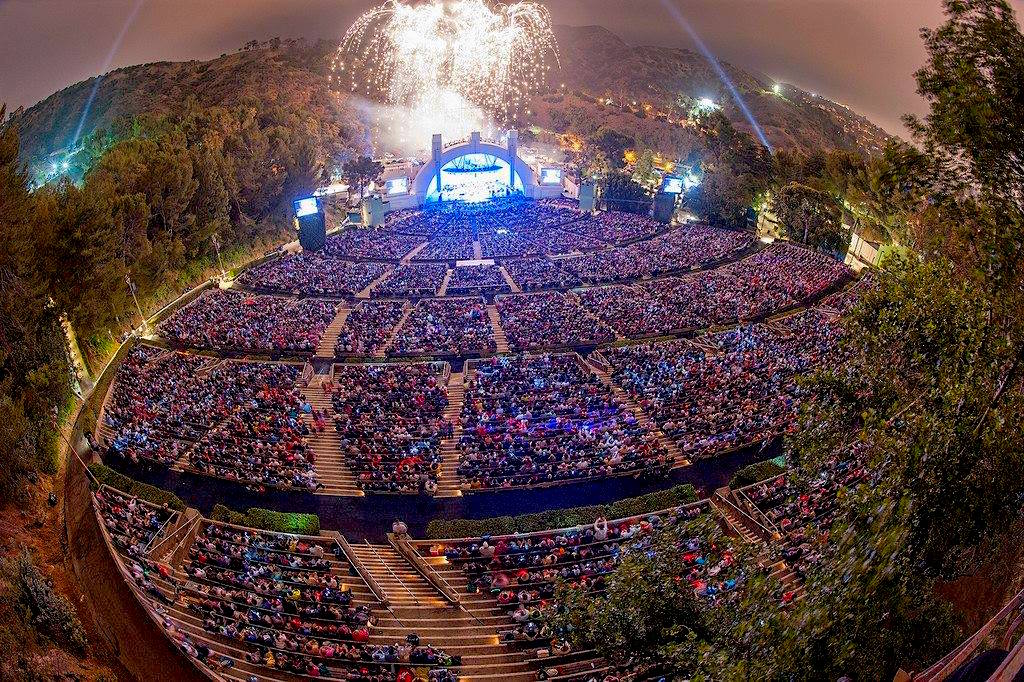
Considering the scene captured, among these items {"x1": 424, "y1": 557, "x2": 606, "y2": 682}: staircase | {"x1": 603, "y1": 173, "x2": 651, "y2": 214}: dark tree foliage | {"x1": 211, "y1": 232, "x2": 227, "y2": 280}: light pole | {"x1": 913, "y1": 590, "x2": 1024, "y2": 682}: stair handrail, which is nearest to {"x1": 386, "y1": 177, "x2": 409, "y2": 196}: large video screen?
{"x1": 603, "y1": 173, "x2": 651, "y2": 214}: dark tree foliage

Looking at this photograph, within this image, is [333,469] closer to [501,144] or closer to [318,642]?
[318,642]

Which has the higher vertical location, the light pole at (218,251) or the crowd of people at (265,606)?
the light pole at (218,251)

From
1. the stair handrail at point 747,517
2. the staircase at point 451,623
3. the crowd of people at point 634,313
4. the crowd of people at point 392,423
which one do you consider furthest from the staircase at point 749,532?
the crowd of people at point 634,313

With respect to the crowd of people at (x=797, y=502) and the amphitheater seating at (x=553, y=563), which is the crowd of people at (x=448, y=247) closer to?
the amphitheater seating at (x=553, y=563)

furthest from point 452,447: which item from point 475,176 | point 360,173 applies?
point 360,173

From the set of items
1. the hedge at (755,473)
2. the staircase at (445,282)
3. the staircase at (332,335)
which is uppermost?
the staircase at (445,282)

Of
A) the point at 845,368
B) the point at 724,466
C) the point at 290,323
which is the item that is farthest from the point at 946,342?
the point at 290,323

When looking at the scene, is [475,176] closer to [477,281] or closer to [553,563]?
[477,281]
